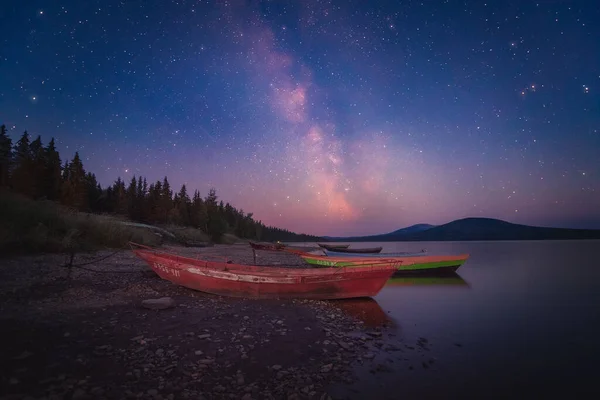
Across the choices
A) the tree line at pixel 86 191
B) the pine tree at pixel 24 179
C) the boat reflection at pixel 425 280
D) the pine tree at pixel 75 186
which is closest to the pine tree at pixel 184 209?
the tree line at pixel 86 191

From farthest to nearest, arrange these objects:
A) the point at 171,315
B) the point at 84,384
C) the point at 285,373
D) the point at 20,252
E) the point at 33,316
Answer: the point at 20,252 < the point at 171,315 < the point at 33,316 < the point at 285,373 < the point at 84,384

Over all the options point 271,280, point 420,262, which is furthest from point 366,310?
point 420,262

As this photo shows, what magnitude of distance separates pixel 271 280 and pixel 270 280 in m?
0.04

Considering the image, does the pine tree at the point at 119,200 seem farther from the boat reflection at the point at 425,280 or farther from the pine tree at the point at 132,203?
the boat reflection at the point at 425,280

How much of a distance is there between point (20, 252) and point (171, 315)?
1322 cm

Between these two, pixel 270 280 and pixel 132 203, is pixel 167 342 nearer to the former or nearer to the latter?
pixel 270 280

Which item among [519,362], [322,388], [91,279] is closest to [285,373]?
[322,388]

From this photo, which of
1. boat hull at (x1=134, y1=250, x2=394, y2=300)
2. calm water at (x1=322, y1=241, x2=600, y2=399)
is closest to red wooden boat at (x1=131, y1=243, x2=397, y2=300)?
boat hull at (x1=134, y1=250, x2=394, y2=300)

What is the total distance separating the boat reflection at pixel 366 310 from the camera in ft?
35.5

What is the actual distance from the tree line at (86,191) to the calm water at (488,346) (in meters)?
42.8

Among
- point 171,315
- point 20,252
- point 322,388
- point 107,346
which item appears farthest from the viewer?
point 20,252

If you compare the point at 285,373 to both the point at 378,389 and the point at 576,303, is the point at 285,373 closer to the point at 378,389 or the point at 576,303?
the point at 378,389

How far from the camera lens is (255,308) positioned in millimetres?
10875

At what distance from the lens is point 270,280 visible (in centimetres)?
1222
